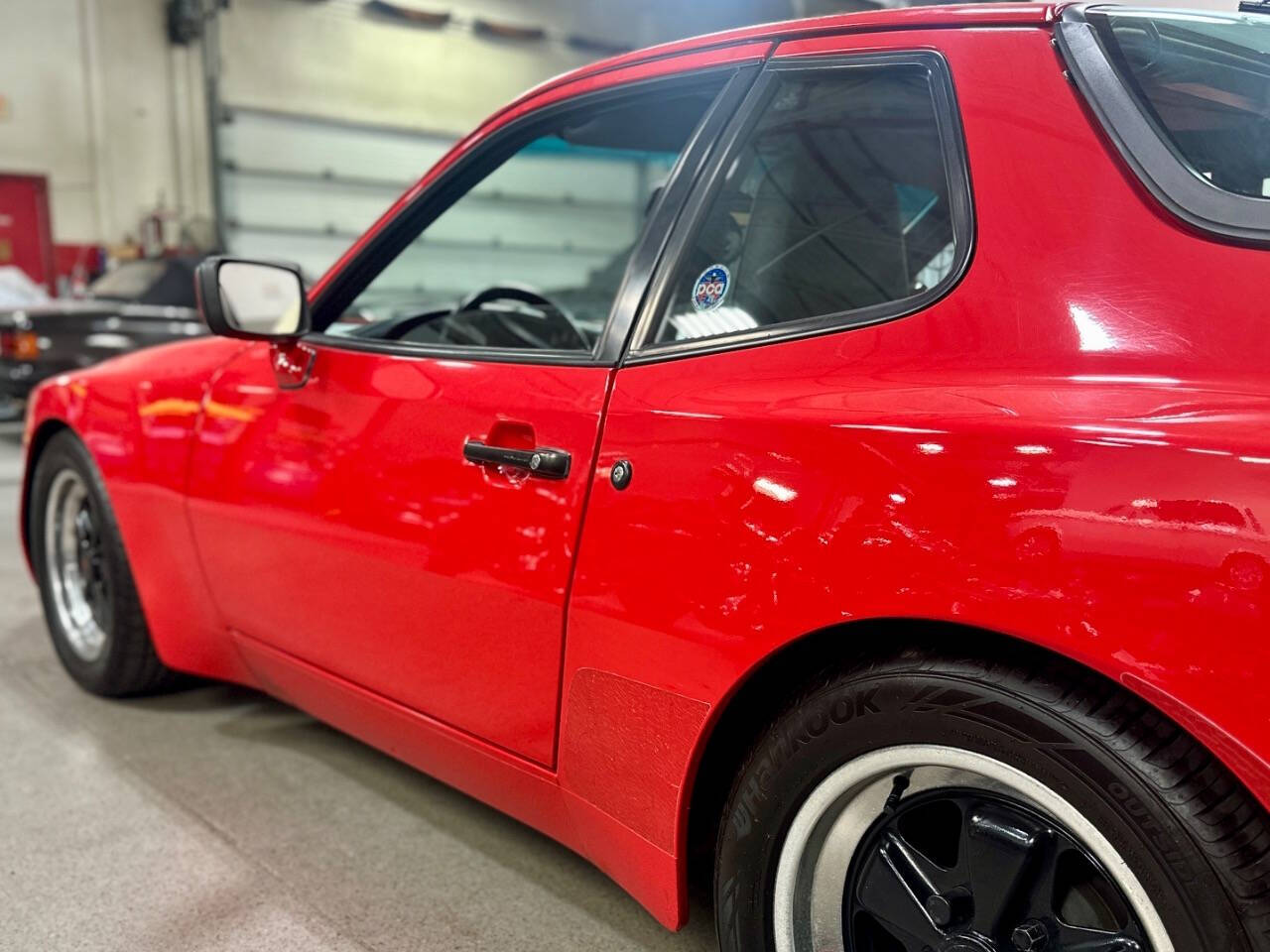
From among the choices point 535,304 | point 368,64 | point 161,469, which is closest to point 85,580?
point 161,469

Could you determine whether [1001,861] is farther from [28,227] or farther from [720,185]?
[28,227]

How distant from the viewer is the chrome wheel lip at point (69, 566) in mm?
2861

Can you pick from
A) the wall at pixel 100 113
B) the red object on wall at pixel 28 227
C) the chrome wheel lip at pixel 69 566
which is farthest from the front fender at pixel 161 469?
the wall at pixel 100 113

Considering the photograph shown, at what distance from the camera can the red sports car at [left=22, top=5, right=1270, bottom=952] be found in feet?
3.34

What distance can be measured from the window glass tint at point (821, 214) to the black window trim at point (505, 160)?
0.05 metres

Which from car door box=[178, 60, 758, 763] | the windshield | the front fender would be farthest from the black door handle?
the windshield

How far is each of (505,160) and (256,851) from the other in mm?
1442

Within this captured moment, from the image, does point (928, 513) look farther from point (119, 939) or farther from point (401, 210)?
point (119, 939)

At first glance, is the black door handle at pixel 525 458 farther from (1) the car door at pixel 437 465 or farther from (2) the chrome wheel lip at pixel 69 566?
(2) the chrome wheel lip at pixel 69 566

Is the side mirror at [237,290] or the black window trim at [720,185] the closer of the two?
the black window trim at [720,185]

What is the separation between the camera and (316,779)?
7.83ft

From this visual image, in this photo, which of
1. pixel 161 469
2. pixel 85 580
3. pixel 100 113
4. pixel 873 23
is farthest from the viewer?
pixel 100 113

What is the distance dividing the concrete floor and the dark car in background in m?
5.20

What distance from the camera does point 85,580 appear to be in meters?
2.89
